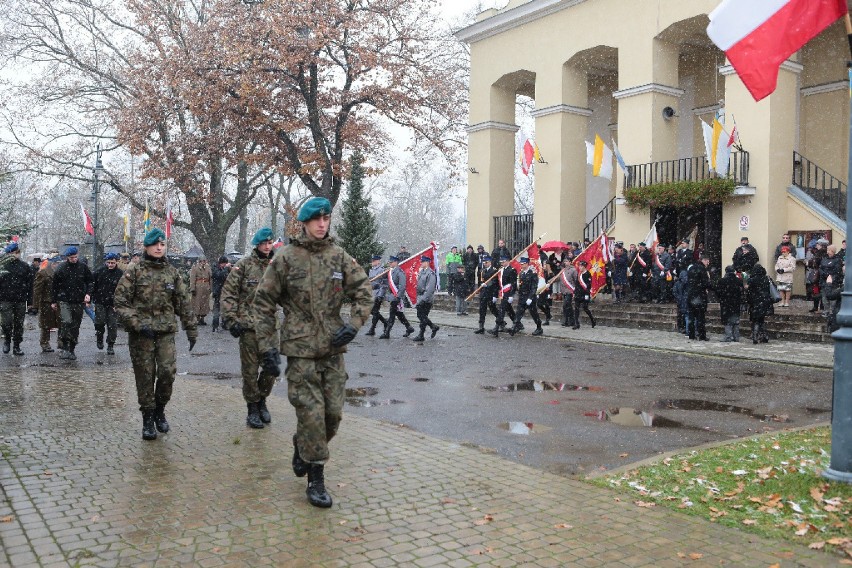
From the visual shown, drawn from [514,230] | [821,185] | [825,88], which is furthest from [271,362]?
[514,230]

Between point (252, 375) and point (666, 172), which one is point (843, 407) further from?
point (666, 172)

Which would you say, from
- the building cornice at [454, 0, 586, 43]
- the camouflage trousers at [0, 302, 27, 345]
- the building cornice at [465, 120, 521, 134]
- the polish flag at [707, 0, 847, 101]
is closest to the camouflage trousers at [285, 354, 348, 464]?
the polish flag at [707, 0, 847, 101]

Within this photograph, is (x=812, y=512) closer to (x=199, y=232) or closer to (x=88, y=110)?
(x=199, y=232)

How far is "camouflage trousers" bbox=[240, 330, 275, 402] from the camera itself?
7.55m

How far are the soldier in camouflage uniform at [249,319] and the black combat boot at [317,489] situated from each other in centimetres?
244

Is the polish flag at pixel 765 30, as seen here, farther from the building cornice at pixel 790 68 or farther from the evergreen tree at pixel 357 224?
the evergreen tree at pixel 357 224

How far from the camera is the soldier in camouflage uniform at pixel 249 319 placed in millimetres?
7566

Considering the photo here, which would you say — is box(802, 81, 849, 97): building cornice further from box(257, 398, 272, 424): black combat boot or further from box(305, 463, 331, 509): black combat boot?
box(305, 463, 331, 509): black combat boot

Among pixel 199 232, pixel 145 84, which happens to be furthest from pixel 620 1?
pixel 199 232

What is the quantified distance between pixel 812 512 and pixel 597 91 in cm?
2607

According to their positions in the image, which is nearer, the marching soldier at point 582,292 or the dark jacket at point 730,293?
the dark jacket at point 730,293

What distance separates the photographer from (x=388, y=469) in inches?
234

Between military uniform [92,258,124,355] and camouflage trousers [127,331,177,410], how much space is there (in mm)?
7001

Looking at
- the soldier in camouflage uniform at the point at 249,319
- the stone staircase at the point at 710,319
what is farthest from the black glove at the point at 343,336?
the stone staircase at the point at 710,319
